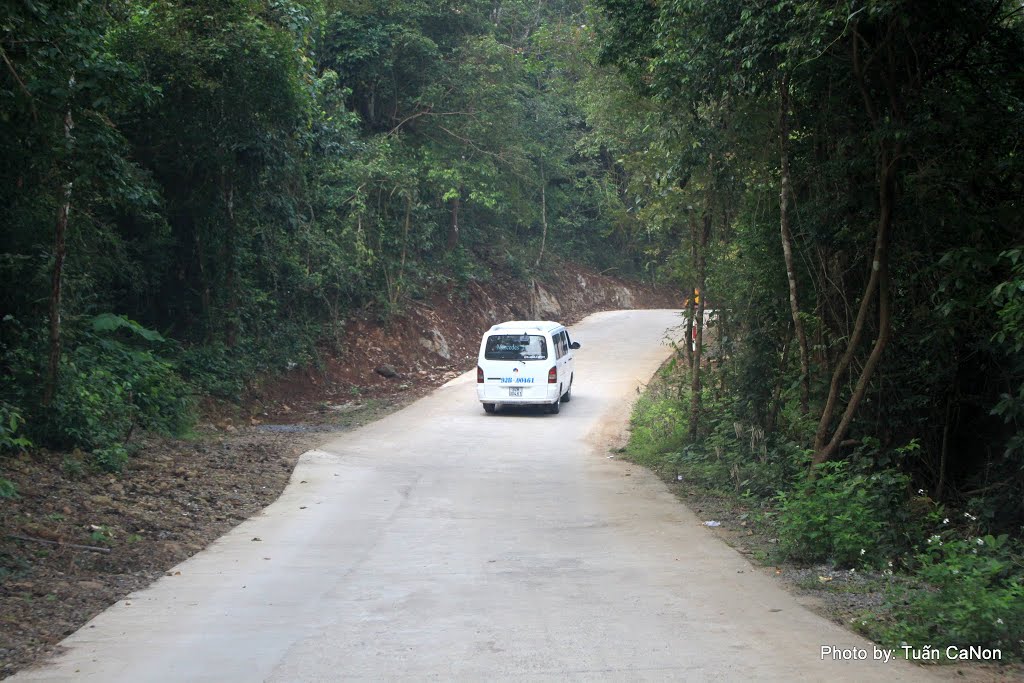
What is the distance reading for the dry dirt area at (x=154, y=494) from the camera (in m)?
7.14

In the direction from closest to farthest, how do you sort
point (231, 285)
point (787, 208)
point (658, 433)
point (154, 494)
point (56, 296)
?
point (787, 208) → point (154, 494) → point (56, 296) → point (658, 433) → point (231, 285)

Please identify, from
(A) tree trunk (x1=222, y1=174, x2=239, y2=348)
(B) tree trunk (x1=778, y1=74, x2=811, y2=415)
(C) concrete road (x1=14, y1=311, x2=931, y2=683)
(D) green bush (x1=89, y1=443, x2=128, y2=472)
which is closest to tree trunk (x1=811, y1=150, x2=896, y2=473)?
(B) tree trunk (x1=778, y1=74, x2=811, y2=415)

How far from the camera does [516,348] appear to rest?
65.8ft

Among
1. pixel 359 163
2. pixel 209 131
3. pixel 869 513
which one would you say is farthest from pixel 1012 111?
pixel 359 163

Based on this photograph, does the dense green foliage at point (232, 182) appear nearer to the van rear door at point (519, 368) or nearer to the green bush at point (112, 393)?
the green bush at point (112, 393)

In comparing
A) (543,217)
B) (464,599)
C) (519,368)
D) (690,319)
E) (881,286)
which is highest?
(543,217)

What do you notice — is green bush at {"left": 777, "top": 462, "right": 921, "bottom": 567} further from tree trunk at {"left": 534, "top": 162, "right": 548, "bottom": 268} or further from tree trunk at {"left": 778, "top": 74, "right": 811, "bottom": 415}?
tree trunk at {"left": 534, "top": 162, "right": 548, "bottom": 268}

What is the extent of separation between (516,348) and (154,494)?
1021 centimetres

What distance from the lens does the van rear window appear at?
20000mm

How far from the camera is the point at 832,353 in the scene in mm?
11180

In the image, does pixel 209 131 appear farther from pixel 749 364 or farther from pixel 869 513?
pixel 869 513

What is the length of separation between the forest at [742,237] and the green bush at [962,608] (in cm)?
3

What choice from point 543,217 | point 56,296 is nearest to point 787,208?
point 56,296

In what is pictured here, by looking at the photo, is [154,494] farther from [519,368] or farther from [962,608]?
[519,368]
